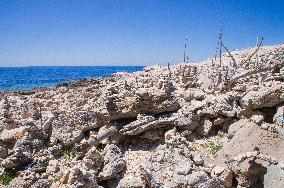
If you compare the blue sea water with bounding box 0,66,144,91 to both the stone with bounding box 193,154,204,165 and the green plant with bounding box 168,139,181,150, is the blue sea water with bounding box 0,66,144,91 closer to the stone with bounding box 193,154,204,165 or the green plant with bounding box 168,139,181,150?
the green plant with bounding box 168,139,181,150

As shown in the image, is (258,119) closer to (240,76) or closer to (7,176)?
(240,76)

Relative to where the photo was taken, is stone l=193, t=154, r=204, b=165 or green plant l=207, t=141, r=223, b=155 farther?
green plant l=207, t=141, r=223, b=155

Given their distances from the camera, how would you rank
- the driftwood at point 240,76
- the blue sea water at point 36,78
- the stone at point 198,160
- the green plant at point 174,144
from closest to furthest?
1. the stone at point 198,160
2. the green plant at point 174,144
3. the driftwood at point 240,76
4. the blue sea water at point 36,78

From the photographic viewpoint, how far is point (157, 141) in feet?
35.4

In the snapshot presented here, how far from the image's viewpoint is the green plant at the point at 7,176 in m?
9.58

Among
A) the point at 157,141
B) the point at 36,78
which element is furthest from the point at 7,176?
the point at 36,78

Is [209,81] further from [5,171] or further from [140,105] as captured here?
[5,171]

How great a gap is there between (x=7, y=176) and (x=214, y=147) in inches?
261

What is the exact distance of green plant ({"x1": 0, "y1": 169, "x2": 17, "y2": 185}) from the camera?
9.58m

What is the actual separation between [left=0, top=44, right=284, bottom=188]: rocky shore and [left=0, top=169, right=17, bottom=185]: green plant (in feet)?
0.10

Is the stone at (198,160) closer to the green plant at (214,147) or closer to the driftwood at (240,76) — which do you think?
the green plant at (214,147)

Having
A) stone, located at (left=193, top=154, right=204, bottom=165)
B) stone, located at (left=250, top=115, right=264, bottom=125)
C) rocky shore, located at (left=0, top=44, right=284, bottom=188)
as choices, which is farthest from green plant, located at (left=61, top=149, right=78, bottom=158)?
stone, located at (left=250, top=115, right=264, bottom=125)

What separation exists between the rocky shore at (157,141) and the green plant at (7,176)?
0.10 feet

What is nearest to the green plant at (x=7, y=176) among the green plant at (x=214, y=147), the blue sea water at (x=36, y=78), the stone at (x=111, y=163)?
the stone at (x=111, y=163)
